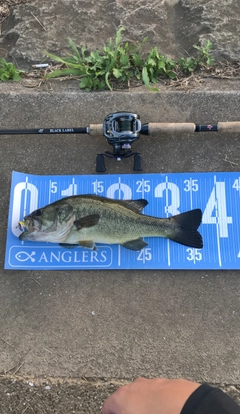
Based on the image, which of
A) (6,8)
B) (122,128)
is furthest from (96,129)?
(6,8)

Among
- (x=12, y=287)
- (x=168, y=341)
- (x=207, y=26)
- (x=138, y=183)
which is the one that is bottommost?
(x=168, y=341)

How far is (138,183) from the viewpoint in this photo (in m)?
3.05

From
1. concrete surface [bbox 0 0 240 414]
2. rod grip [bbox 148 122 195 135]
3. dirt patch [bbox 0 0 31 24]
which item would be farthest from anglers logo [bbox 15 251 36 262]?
dirt patch [bbox 0 0 31 24]

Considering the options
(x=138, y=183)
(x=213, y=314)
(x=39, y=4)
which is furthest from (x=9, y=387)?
(x=39, y=4)

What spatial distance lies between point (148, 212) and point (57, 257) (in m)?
0.86

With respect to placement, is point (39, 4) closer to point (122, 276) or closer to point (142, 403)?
point (122, 276)

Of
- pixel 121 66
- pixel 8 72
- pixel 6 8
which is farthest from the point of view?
pixel 6 8

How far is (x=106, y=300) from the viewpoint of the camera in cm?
286

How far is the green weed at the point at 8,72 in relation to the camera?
3330 millimetres

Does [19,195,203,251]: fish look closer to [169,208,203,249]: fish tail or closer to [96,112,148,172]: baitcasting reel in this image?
[169,208,203,249]: fish tail

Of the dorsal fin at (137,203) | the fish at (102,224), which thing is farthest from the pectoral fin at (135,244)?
the dorsal fin at (137,203)

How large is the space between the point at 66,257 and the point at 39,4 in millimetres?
2661

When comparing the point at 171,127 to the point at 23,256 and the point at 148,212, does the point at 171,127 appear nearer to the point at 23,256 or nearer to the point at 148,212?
the point at 148,212

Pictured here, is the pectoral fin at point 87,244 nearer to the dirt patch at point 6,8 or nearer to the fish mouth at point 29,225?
the fish mouth at point 29,225
